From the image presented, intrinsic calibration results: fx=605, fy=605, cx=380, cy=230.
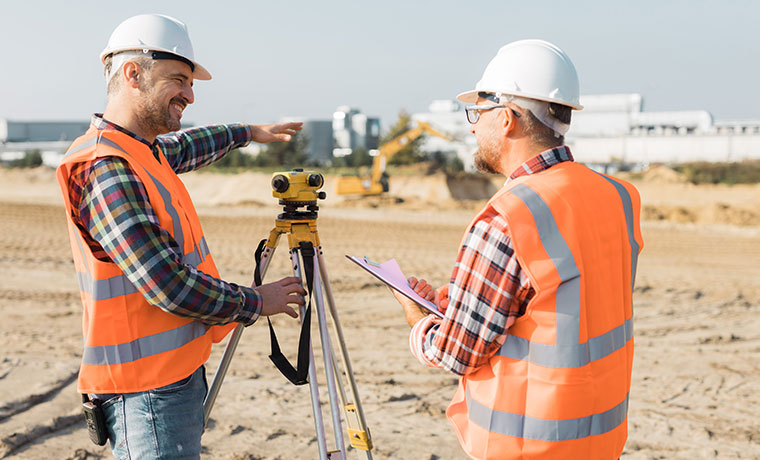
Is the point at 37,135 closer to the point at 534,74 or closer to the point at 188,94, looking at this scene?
the point at 188,94

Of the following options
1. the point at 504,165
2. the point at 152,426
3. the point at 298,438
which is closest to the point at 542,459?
the point at 504,165

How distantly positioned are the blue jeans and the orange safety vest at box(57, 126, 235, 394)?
62mm

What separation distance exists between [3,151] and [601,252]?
49.9m

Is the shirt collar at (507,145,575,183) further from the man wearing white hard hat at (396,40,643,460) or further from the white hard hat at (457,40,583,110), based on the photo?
the white hard hat at (457,40,583,110)

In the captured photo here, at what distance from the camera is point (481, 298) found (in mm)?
1626

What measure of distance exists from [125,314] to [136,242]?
25 cm

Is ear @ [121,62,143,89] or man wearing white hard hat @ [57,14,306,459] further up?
ear @ [121,62,143,89]

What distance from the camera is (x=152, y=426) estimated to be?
191 centimetres

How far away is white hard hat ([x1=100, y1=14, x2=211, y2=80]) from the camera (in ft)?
6.31

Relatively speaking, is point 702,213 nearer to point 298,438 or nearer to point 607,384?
point 298,438

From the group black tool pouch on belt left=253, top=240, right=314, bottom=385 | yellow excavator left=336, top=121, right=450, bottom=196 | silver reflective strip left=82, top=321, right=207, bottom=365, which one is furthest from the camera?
yellow excavator left=336, top=121, right=450, bottom=196

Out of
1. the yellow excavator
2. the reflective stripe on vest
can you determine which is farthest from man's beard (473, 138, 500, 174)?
the yellow excavator

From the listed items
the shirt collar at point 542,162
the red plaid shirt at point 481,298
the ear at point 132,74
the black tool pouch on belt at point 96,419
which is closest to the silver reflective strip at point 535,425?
the red plaid shirt at point 481,298

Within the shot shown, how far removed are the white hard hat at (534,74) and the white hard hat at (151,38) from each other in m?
0.98
